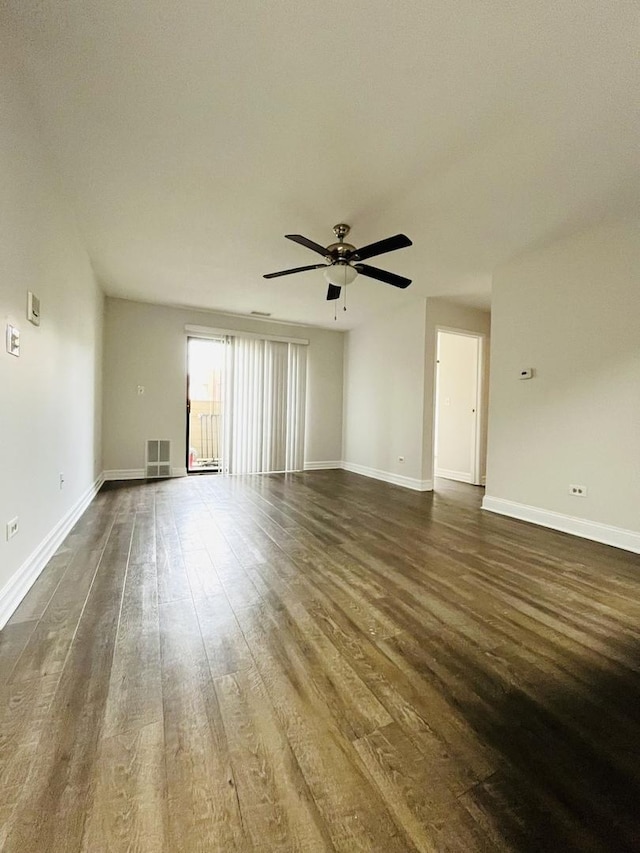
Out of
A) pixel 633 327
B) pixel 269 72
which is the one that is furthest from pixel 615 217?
pixel 269 72

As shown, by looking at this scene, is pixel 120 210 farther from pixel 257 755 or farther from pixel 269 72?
pixel 257 755

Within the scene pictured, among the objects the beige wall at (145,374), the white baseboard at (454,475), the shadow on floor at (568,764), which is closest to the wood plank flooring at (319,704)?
the shadow on floor at (568,764)

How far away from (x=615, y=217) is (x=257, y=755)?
4.07 metres

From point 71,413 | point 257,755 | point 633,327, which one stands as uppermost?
point 633,327

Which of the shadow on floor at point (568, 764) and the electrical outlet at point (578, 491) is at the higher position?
the electrical outlet at point (578, 491)

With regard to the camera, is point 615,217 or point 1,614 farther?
point 615,217

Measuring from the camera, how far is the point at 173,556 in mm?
2568

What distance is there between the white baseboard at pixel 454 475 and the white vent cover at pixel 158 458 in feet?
14.8

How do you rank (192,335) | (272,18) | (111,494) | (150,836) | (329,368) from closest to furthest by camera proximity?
(150,836), (272,18), (111,494), (192,335), (329,368)

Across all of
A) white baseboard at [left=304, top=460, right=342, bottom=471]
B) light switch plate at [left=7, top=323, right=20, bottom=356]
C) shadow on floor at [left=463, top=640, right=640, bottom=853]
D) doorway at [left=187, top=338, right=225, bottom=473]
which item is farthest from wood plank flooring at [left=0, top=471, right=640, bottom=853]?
white baseboard at [left=304, top=460, right=342, bottom=471]

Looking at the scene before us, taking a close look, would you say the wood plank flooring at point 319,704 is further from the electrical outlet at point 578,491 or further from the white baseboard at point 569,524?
the electrical outlet at point 578,491

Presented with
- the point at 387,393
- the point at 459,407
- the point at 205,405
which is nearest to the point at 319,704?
the point at 387,393

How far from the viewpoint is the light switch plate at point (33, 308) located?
2074mm

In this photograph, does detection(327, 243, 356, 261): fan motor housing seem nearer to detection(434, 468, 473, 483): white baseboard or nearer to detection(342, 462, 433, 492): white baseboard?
detection(342, 462, 433, 492): white baseboard
